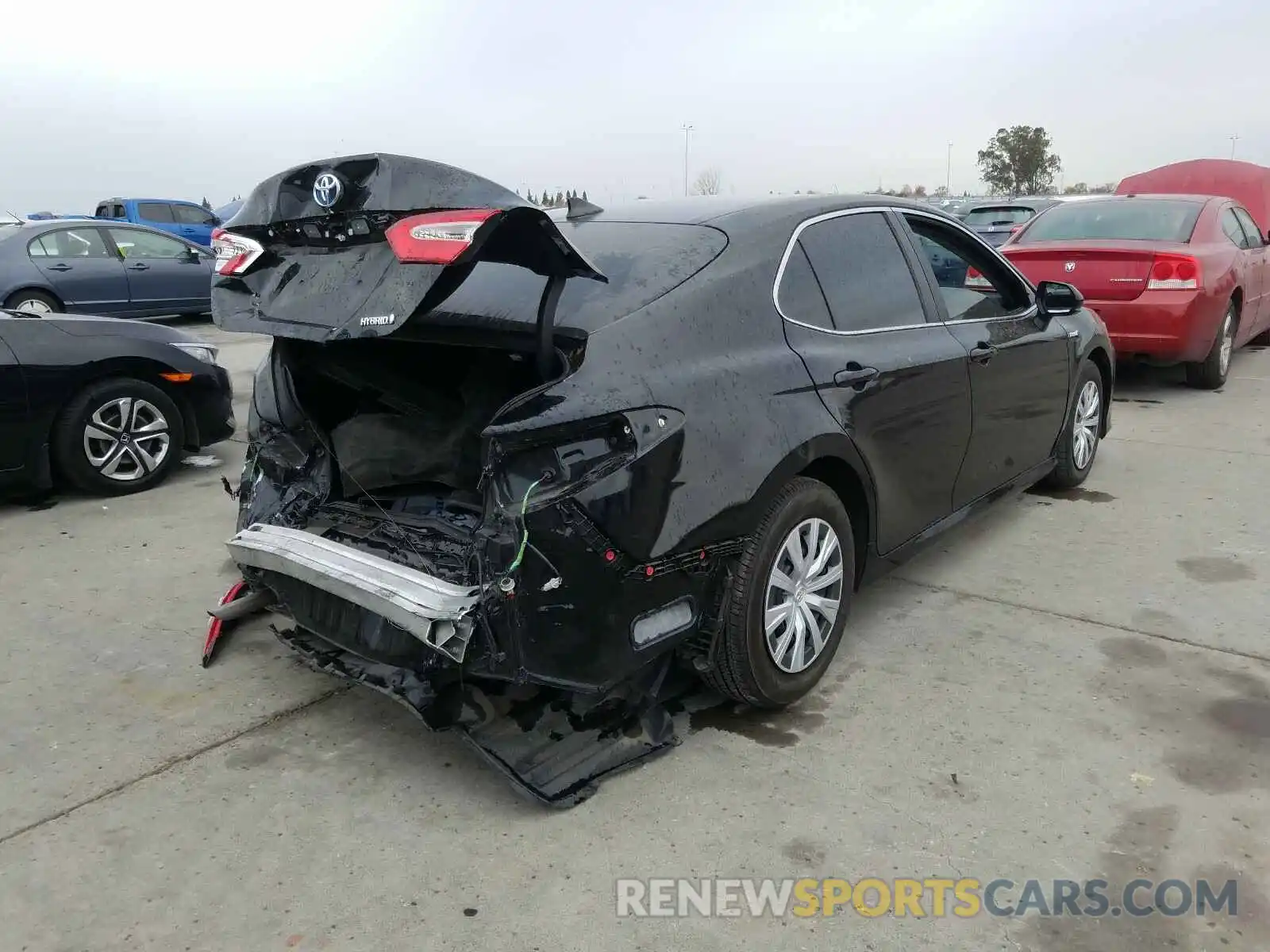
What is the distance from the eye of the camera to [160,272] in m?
13.1

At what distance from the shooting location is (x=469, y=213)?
2430 mm

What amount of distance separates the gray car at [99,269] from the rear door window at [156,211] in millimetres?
6972

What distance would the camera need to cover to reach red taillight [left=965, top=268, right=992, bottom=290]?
14.8ft

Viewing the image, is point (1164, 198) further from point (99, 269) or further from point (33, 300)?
point (33, 300)

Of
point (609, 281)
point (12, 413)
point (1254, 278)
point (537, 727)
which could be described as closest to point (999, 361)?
point (609, 281)

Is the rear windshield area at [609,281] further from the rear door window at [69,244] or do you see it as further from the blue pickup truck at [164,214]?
the blue pickup truck at [164,214]

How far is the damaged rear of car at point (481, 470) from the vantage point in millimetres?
Answer: 2494

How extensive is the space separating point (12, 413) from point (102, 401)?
0.47 metres

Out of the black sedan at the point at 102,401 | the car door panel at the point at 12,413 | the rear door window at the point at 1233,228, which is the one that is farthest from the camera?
the rear door window at the point at 1233,228

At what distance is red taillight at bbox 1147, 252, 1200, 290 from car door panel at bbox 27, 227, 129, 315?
1177 centimetres

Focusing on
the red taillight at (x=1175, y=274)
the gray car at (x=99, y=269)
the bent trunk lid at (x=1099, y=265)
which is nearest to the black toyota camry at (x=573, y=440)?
the bent trunk lid at (x=1099, y=265)

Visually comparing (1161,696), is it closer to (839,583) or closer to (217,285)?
(839,583)

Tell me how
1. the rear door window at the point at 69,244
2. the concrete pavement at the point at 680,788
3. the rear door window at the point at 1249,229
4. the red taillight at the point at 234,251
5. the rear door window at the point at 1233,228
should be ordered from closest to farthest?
the concrete pavement at the point at 680,788 < the red taillight at the point at 234,251 < the rear door window at the point at 1233,228 < the rear door window at the point at 1249,229 < the rear door window at the point at 69,244

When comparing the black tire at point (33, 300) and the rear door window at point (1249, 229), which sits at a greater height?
the rear door window at point (1249, 229)
